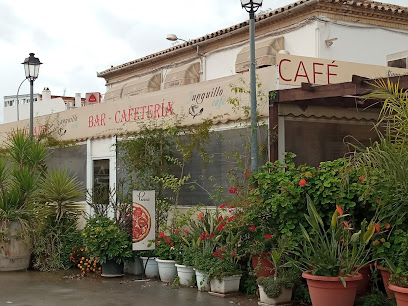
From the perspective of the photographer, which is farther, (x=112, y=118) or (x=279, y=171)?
(x=112, y=118)

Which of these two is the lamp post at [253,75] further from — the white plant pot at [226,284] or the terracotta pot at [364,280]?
the terracotta pot at [364,280]

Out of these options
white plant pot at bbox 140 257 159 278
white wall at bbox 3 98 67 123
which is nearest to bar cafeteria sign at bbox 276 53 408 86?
white plant pot at bbox 140 257 159 278

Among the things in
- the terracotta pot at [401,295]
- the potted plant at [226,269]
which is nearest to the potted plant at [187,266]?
the potted plant at [226,269]

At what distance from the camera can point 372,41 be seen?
16.8 m

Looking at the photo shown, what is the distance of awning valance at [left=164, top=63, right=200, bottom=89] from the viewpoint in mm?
19516

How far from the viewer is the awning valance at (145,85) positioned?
70.4 feet

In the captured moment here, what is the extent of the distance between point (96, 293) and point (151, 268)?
153 cm

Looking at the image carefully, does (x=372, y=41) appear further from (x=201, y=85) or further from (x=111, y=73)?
(x=111, y=73)

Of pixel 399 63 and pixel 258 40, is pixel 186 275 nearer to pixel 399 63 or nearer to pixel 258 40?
pixel 399 63

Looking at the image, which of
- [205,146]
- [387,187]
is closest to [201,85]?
[205,146]

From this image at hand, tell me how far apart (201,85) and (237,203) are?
301 centimetres

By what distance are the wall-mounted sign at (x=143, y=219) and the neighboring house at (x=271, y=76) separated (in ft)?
3.46

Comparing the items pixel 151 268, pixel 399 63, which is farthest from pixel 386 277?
pixel 399 63

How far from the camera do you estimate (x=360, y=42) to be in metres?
16.6
